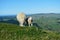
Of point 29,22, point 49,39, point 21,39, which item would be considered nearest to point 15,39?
point 21,39

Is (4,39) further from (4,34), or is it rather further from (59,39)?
(59,39)

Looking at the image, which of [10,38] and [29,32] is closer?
[10,38]

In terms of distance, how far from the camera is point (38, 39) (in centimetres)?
1277

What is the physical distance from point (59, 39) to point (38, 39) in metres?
1.90

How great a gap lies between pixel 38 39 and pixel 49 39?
2.72 ft

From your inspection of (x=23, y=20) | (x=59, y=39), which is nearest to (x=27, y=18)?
(x=23, y=20)

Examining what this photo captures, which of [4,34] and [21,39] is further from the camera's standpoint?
[4,34]

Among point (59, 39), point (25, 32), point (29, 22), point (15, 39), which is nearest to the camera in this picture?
point (15, 39)

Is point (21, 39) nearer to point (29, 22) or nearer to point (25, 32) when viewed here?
point (25, 32)

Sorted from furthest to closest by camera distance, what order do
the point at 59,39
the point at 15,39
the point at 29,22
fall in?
the point at 29,22 → the point at 59,39 → the point at 15,39

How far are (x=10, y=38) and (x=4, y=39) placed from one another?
494mm

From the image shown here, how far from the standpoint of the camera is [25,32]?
1516 centimetres

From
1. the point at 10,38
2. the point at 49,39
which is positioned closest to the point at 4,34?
the point at 10,38

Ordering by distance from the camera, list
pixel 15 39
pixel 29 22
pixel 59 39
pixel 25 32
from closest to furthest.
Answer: pixel 15 39 → pixel 59 39 → pixel 25 32 → pixel 29 22
